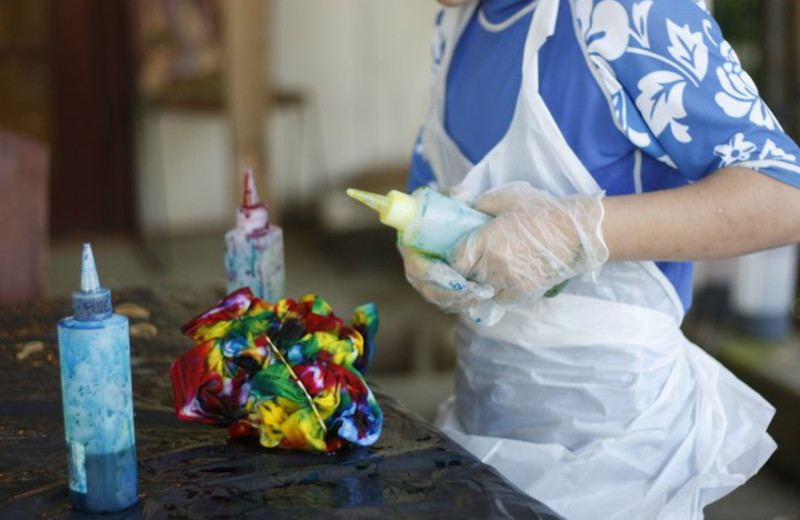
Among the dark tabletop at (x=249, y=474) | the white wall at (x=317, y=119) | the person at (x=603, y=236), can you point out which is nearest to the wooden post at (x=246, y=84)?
the white wall at (x=317, y=119)

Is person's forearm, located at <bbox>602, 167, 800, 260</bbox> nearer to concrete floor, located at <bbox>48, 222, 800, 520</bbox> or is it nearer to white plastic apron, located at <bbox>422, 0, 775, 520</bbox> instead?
white plastic apron, located at <bbox>422, 0, 775, 520</bbox>

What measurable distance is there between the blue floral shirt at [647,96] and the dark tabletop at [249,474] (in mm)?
445

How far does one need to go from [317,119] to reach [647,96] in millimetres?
4729

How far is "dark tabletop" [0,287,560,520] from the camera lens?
1.10m

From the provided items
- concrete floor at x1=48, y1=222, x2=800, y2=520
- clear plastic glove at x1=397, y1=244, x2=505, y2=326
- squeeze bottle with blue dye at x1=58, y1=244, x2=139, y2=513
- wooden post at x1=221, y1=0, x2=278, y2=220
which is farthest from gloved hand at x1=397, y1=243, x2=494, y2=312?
wooden post at x1=221, y1=0, x2=278, y2=220

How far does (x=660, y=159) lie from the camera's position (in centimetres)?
144

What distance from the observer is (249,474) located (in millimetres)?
1176

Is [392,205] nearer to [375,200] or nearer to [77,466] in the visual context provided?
[375,200]

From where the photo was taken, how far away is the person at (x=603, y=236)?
135cm

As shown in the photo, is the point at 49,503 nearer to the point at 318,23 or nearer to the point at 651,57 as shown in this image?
the point at 651,57

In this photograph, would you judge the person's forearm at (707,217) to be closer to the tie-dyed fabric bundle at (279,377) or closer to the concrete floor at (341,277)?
the tie-dyed fabric bundle at (279,377)

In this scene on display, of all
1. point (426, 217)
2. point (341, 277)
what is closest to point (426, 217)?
point (426, 217)

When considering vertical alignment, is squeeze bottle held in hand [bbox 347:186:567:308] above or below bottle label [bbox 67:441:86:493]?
above

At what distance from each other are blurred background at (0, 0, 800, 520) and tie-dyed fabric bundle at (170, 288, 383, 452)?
2500 mm
